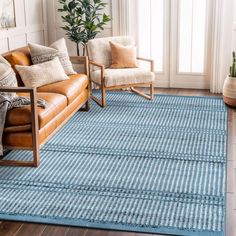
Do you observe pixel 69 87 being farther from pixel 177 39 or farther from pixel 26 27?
pixel 177 39

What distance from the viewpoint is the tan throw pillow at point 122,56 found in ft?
18.8

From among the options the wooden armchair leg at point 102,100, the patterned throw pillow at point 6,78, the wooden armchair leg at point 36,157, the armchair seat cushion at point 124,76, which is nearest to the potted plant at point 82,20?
the armchair seat cushion at point 124,76

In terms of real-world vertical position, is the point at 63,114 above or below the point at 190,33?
below

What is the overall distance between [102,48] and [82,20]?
635mm

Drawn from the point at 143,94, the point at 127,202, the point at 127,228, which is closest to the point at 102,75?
the point at 143,94

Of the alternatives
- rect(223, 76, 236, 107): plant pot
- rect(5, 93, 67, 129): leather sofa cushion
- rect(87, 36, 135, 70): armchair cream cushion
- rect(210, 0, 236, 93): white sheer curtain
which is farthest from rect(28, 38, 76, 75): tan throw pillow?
rect(210, 0, 236, 93): white sheer curtain

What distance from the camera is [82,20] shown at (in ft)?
20.2

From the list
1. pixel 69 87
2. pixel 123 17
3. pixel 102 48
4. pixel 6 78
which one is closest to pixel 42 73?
pixel 69 87

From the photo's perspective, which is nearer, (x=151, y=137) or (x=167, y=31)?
(x=151, y=137)

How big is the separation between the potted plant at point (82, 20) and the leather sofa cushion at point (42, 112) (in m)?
1.98

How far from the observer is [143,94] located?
5961mm

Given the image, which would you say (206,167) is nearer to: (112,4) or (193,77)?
(193,77)

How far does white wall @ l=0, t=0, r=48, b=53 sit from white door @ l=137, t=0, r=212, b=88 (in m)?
1.39

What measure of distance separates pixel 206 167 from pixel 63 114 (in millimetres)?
1515
